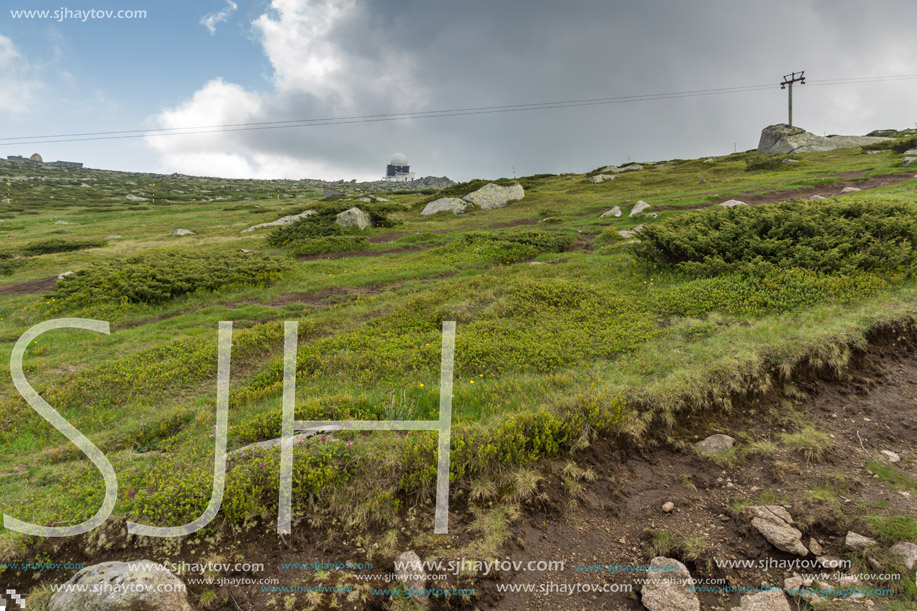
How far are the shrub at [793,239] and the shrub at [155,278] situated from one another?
56.9 ft

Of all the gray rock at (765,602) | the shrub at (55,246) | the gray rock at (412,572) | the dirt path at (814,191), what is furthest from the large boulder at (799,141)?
the shrub at (55,246)

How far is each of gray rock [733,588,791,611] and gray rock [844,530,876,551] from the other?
108 centimetres

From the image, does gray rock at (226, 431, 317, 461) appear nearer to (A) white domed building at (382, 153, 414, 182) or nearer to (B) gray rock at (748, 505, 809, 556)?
(B) gray rock at (748, 505, 809, 556)

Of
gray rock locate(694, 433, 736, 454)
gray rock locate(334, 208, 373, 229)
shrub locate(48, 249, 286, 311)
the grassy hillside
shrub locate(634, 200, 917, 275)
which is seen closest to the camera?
the grassy hillside

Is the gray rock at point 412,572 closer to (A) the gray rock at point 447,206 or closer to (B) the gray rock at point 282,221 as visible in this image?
(B) the gray rock at point 282,221

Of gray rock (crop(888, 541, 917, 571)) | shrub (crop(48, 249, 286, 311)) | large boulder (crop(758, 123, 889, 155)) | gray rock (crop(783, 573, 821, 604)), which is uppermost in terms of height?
large boulder (crop(758, 123, 889, 155))

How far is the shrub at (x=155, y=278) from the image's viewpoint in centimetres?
1658

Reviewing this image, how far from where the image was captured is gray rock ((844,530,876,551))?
4.39m

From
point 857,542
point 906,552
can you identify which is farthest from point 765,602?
point 906,552

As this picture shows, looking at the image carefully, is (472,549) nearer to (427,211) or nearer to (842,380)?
(842,380)

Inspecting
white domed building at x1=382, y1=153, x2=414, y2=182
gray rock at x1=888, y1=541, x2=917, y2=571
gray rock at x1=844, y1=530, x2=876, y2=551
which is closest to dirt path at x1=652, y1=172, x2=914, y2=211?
gray rock at x1=844, y1=530, x2=876, y2=551

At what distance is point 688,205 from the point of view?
30.0m

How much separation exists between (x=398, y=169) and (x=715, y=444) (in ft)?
567

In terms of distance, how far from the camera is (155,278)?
694 inches
